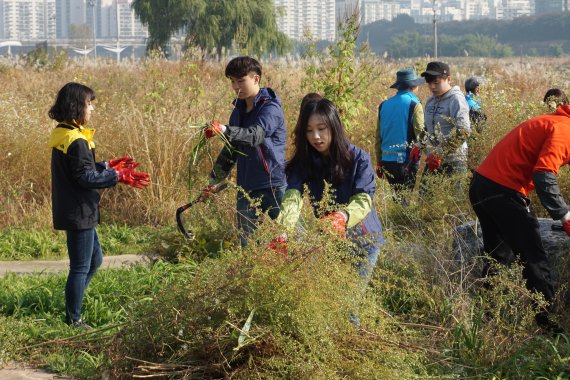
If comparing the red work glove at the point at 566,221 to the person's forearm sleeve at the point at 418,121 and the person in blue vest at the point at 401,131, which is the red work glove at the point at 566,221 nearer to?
the person in blue vest at the point at 401,131

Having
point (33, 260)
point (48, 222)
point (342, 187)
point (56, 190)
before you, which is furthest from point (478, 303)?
point (48, 222)

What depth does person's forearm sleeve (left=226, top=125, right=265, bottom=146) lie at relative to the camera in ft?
20.0

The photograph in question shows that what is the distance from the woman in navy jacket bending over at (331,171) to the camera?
4.82 metres

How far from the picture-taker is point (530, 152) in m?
5.51

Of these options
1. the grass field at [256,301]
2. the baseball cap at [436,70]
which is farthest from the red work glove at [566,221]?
the baseball cap at [436,70]

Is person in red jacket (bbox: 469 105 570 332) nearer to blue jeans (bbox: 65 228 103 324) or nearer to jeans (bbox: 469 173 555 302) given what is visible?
jeans (bbox: 469 173 555 302)

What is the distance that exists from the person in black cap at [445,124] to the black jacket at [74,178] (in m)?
3.09

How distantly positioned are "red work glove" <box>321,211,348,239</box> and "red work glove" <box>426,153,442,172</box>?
3.86m

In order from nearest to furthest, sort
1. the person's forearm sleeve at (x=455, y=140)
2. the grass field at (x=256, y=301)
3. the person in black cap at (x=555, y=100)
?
the grass field at (x=256, y=301), the person in black cap at (x=555, y=100), the person's forearm sleeve at (x=455, y=140)

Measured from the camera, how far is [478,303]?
5676mm

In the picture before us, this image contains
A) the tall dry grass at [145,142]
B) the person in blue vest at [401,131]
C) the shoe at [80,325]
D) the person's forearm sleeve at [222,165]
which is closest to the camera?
the shoe at [80,325]

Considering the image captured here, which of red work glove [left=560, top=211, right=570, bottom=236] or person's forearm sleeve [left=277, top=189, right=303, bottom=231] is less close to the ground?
person's forearm sleeve [left=277, top=189, right=303, bottom=231]

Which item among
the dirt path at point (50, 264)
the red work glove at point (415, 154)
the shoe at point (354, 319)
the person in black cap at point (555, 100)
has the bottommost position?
the dirt path at point (50, 264)

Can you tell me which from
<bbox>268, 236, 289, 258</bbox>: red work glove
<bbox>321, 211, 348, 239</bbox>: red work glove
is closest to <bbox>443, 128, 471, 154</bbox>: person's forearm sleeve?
<bbox>321, 211, 348, 239</bbox>: red work glove
